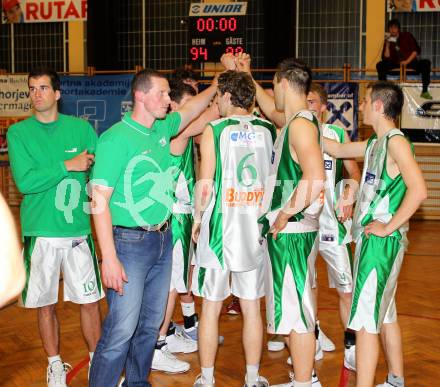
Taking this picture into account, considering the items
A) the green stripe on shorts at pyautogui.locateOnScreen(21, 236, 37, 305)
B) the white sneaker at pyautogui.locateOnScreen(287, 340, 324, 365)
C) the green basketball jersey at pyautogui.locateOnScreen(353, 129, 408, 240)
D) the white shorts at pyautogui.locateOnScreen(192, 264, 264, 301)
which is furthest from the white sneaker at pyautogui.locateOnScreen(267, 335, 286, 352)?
the green stripe on shorts at pyautogui.locateOnScreen(21, 236, 37, 305)

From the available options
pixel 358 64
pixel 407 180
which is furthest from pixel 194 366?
pixel 358 64

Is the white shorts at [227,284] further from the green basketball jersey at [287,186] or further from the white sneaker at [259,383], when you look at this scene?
the white sneaker at [259,383]

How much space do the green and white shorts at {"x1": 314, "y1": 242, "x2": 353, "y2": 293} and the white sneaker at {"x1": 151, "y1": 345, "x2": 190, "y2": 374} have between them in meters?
1.18

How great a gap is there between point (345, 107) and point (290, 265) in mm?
7819

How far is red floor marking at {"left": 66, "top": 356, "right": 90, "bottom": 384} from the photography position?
4187 millimetres

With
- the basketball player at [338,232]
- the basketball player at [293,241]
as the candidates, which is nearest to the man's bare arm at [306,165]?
the basketball player at [293,241]

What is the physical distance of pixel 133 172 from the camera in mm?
3248

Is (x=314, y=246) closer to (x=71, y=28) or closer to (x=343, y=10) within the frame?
(x=343, y=10)

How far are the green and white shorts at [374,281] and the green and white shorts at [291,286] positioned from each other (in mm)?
268

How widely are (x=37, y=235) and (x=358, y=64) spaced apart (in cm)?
1076

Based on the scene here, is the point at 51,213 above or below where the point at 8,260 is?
below

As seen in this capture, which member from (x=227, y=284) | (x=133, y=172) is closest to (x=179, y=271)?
(x=227, y=284)

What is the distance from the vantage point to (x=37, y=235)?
3.79m

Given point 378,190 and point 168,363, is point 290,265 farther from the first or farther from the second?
point 168,363
